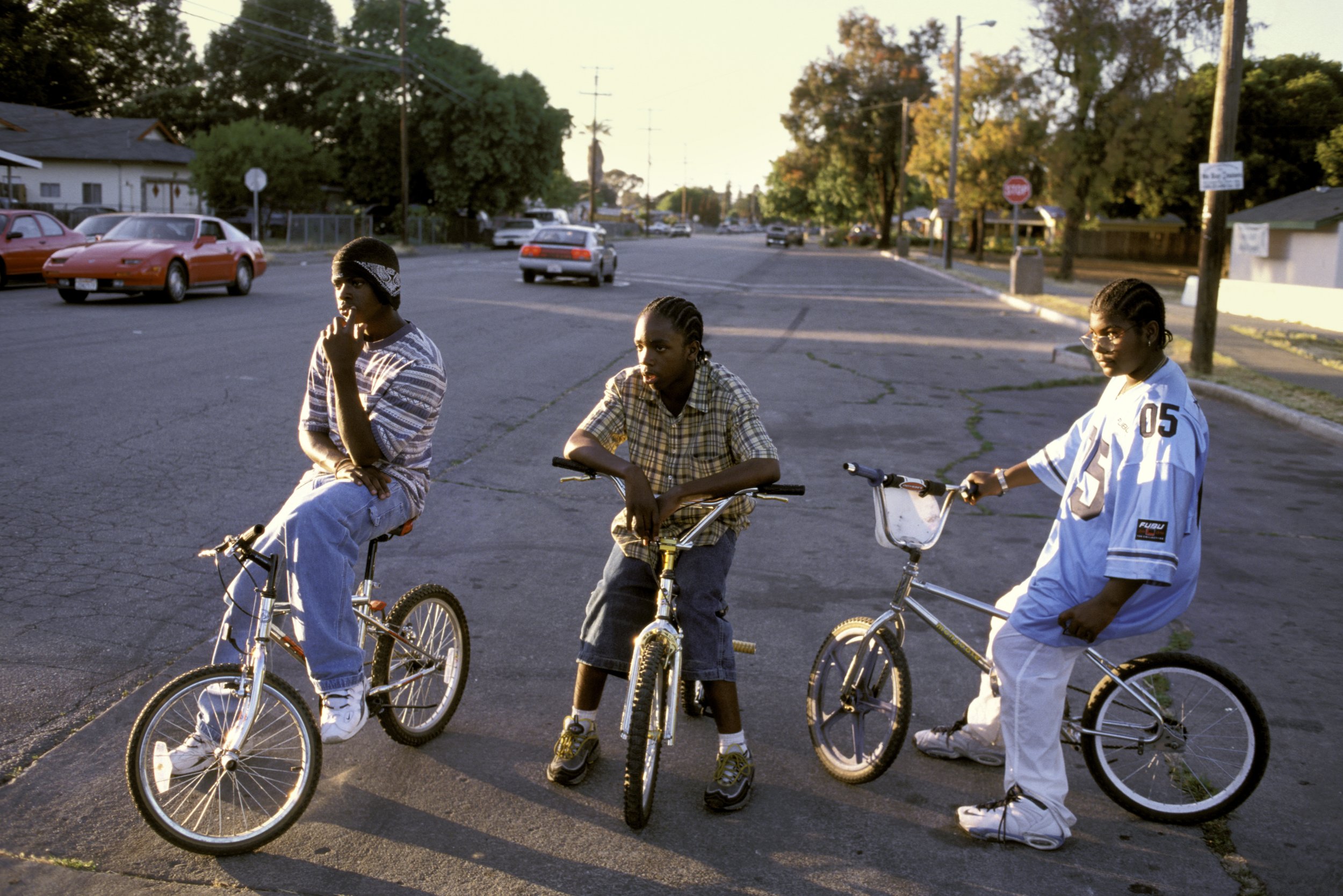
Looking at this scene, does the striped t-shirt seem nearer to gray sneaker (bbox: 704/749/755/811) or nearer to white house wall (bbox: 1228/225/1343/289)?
gray sneaker (bbox: 704/749/755/811)

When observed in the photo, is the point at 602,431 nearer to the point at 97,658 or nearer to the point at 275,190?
the point at 97,658

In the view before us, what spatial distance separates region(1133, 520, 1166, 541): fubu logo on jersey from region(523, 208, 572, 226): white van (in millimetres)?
50877

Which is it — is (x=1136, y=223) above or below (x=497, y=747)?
above

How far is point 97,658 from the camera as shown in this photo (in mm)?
4652

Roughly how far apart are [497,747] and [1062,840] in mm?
1885

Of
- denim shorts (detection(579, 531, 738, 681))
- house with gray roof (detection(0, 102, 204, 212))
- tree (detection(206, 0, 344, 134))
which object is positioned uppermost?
tree (detection(206, 0, 344, 134))

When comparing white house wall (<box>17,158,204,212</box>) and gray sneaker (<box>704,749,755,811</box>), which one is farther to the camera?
white house wall (<box>17,158,204,212</box>)

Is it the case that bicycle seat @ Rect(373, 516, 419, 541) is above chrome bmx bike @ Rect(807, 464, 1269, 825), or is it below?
above

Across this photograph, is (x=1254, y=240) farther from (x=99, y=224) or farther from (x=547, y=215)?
(x=547, y=215)

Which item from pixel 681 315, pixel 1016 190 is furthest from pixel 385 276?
pixel 1016 190

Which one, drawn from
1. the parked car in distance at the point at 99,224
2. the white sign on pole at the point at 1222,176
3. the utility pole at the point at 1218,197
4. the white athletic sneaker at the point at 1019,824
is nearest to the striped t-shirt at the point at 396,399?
the white athletic sneaker at the point at 1019,824

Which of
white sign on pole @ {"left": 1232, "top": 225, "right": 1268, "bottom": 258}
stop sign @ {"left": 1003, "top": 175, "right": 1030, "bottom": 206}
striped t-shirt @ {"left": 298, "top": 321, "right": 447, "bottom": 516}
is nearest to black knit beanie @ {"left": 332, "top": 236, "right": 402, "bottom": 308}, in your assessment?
striped t-shirt @ {"left": 298, "top": 321, "right": 447, "bottom": 516}

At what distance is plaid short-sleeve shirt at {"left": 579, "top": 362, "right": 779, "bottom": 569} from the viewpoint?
374cm

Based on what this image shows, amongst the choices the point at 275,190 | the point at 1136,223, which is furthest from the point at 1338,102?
the point at 275,190
